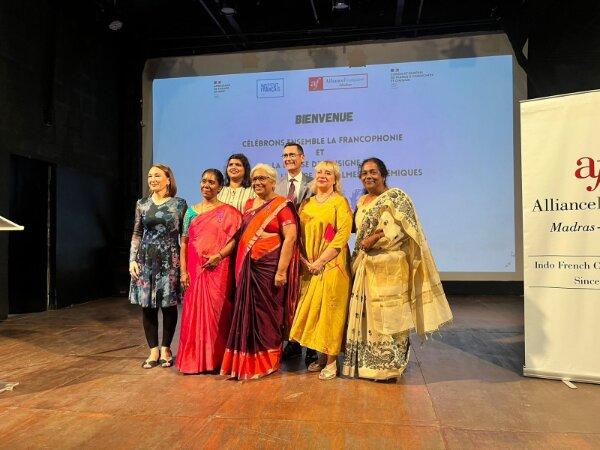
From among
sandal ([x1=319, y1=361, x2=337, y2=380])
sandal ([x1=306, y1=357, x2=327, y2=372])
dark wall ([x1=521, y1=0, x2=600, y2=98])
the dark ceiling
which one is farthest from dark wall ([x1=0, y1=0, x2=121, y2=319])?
dark wall ([x1=521, y1=0, x2=600, y2=98])

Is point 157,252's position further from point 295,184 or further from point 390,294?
point 390,294

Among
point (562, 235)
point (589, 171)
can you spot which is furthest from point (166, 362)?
point (589, 171)

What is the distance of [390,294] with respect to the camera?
252 centimetres

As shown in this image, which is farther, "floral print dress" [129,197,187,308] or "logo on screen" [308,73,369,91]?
"logo on screen" [308,73,369,91]

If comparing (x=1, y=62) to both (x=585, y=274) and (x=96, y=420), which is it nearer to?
(x=96, y=420)

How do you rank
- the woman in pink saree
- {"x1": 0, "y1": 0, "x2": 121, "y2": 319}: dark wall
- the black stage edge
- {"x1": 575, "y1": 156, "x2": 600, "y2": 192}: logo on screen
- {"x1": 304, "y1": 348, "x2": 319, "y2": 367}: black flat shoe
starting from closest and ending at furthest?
{"x1": 575, "y1": 156, "x2": 600, "y2": 192}: logo on screen < the woman in pink saree < {"x1": 304, "y1": 348, "x2": 319, "y2": 367}: black flat shoe < {"x1": 0, "y1": 0, "x2": 121, "y2": 319}: dark wall < the black stage edge

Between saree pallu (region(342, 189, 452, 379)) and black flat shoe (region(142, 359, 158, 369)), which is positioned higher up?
saree pallu (region(342, 189, 452, 379))

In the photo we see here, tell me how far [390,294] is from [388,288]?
0.11 feet

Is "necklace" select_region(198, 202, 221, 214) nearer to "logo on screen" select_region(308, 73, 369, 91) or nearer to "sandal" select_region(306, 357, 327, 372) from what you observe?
"sandal" select_region(306, 357, 327, 372)

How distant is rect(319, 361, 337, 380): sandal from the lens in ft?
8.58

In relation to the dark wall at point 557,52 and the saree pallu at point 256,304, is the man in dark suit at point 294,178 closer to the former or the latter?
the saree pallu at point 256,304

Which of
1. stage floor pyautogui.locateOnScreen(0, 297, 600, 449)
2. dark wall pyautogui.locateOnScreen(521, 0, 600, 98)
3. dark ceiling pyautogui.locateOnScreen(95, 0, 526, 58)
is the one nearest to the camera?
stage floor pyautogui.locateOnScreen(0, 297, 600, 449)

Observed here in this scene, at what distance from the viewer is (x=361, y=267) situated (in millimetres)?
2623

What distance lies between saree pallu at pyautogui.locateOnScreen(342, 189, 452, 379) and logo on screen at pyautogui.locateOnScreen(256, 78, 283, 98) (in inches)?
146
